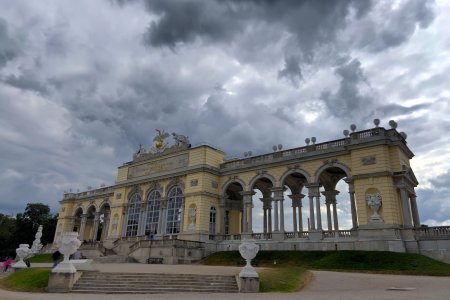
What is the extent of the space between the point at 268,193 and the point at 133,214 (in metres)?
16.8

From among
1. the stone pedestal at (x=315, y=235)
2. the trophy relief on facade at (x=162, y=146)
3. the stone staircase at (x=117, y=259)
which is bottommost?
the stone staircase at (x=117, y=259)

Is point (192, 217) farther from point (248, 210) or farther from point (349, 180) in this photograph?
point (349, 180)

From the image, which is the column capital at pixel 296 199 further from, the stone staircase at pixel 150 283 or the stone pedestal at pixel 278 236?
the stone staircase at pixel 150 283

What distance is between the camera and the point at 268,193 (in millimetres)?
41250

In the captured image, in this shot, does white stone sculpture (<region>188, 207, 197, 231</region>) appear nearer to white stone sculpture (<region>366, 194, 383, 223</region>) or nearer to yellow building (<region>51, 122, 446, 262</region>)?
yellow building (<region>51, 122, 446, 262</region>)

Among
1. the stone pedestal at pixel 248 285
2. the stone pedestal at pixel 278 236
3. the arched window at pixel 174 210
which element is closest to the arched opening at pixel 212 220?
the arched window at pixel 174 210

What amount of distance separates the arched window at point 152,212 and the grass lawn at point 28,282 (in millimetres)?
23085

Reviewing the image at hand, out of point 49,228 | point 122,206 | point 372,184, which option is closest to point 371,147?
point 372,184

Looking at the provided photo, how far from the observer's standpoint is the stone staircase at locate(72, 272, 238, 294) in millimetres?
14289

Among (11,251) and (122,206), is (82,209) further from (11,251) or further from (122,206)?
(11,251)

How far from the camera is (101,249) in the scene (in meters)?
35.9

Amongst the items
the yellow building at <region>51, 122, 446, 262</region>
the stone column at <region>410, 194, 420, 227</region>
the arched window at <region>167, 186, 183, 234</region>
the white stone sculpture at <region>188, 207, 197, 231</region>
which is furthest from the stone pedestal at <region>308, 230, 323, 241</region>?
the arched window at <region>167, 186, 183, 234</region>

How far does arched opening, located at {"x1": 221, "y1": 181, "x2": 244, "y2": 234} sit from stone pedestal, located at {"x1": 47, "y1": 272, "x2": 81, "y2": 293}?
25.0 m

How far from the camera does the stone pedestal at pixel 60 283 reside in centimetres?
1423
